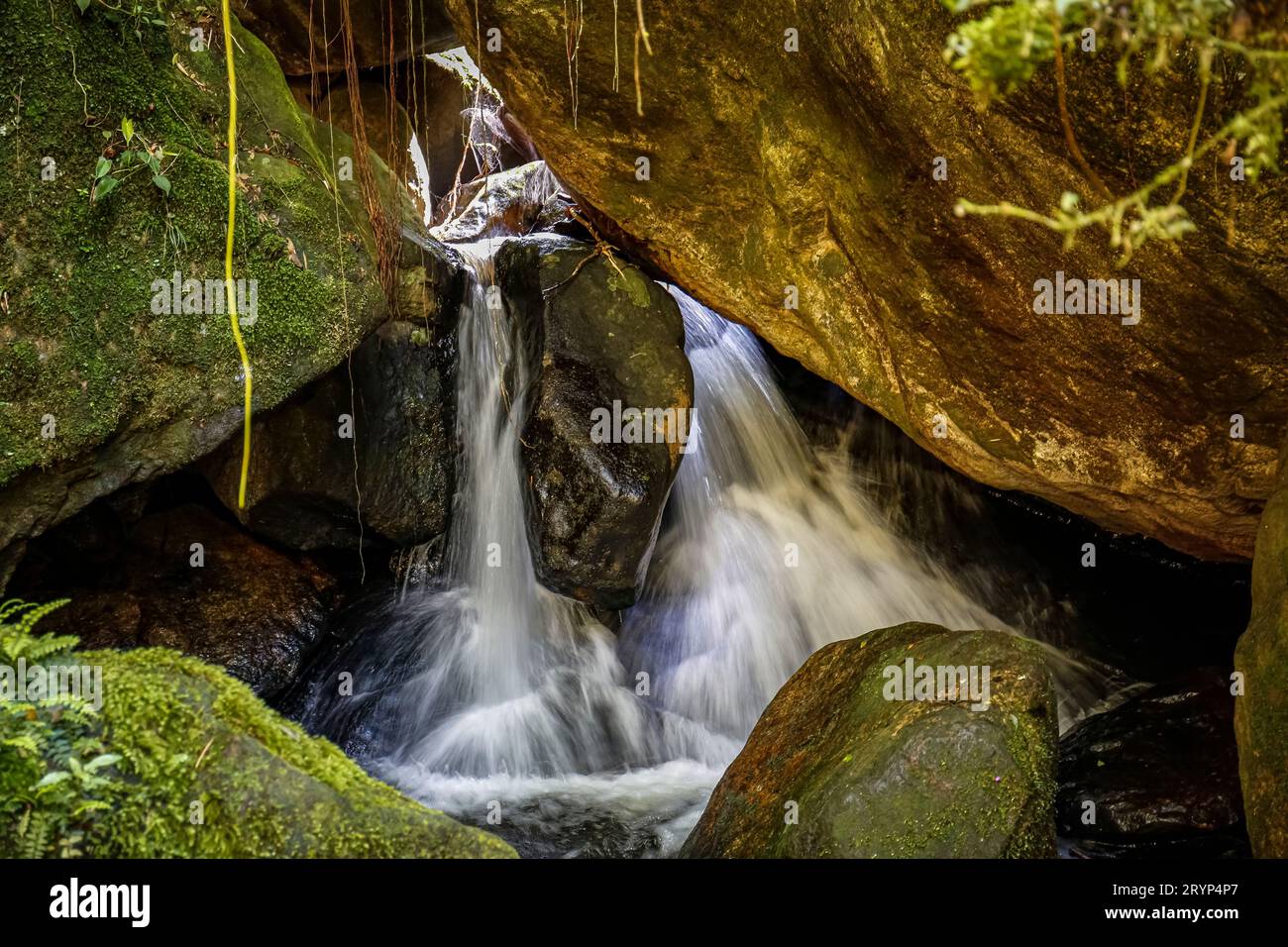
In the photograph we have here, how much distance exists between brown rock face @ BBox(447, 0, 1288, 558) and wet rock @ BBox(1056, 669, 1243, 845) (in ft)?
4.04

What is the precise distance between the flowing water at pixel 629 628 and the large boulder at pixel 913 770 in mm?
1503

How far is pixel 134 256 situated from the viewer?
4.26 meters

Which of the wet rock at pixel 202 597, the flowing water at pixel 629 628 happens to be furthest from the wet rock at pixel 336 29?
the wet rock at pixel 202 597

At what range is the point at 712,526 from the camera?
7297 millimetres

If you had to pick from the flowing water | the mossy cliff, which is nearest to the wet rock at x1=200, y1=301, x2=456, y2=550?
the flowing water

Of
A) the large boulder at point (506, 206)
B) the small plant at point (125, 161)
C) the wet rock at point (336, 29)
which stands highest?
the wet rock at point (336, 29)

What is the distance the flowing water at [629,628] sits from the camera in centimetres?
555

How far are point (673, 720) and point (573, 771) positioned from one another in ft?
3.00

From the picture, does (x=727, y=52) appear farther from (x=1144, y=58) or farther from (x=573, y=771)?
(x=573, y=771)

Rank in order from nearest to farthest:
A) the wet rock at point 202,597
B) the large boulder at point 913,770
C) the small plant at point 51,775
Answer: the small plant at point 51,775 < the large boulder at point 913,770 < the wet rock at point 202,597

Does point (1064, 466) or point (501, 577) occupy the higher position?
point (1064, 466)

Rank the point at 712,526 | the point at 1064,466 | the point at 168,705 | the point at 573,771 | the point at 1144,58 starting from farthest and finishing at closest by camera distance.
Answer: the point at 712,526, the point at 573,771, the point at 1064,466, the point at 1144,58, the point at 168,705

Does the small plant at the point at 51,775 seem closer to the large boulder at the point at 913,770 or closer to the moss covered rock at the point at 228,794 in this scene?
the moss covered rock at the point at 228,794
